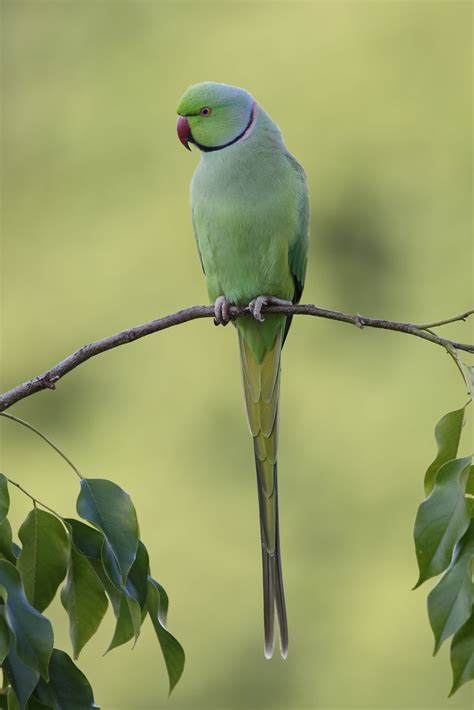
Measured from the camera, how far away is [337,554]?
16.6ft

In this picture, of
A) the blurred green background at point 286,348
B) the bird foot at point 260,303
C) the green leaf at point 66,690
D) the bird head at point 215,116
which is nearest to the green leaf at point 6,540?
the green leaf at point 66,690

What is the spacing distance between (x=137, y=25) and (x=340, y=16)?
1445 mm

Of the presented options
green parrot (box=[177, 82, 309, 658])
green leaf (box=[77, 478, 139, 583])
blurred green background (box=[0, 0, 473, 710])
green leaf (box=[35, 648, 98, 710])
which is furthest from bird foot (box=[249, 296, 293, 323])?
blurred green background (box=[0, 0, 473, 710])

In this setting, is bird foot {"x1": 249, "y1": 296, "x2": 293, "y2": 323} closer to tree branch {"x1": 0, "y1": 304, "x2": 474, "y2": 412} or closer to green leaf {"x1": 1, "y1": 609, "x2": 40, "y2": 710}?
tree branch {"x1": 0, "y1": 304, "x2": 474, "y2": 412}

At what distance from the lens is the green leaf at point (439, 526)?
0.80 m

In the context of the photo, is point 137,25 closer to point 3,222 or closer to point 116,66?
point 116,66

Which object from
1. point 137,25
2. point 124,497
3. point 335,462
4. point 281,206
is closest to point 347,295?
point 335,462

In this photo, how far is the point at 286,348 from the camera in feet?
16.7

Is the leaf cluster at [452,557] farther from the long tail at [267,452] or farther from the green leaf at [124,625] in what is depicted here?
the long tail at [267,452]

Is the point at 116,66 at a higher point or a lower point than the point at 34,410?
higher

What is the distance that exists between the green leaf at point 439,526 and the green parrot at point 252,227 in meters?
0.62

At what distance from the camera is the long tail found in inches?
52.0

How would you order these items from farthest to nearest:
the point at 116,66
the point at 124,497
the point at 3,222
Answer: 1. the point at 116,66
2. the point at 3,222
3. the point at 124,497

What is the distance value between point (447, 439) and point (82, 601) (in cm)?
39
